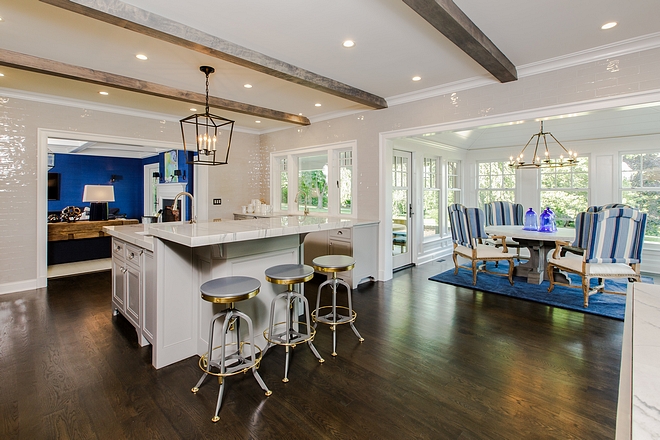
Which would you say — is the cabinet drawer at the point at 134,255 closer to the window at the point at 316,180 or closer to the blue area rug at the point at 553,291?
the window at the point at 316,180

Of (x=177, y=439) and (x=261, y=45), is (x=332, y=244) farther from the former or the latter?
(x=177, y=439)

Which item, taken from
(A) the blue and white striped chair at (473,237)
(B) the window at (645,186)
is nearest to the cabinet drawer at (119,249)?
(A) the blue and white striped chair at (473,237)

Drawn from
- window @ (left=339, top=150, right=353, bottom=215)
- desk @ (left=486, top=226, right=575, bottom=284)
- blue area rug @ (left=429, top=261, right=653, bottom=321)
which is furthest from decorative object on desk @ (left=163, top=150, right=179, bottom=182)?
desk @ (left=486, top=226, right=575, bottom=284)

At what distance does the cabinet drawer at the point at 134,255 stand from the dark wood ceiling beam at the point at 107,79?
2010 millimetres

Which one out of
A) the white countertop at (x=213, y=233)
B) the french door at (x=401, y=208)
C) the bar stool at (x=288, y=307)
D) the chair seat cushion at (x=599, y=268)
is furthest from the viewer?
the french door at (x=401, y=208)

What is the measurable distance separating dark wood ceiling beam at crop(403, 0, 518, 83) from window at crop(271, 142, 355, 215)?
7.88 ft

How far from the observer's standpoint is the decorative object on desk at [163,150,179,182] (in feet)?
25.9

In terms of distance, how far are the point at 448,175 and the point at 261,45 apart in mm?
5016

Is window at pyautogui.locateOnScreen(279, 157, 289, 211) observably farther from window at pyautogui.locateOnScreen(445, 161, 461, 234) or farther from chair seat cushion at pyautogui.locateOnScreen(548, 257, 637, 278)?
chair seat cushion at pyautogui.locateOnScreen(548, 257, 637, 278)

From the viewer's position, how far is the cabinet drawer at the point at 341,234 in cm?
460

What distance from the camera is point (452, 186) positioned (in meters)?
7.18

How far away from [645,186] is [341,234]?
5077 mm

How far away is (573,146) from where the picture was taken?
6074 mm

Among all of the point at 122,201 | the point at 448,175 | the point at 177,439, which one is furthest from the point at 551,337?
the point at 122,201
